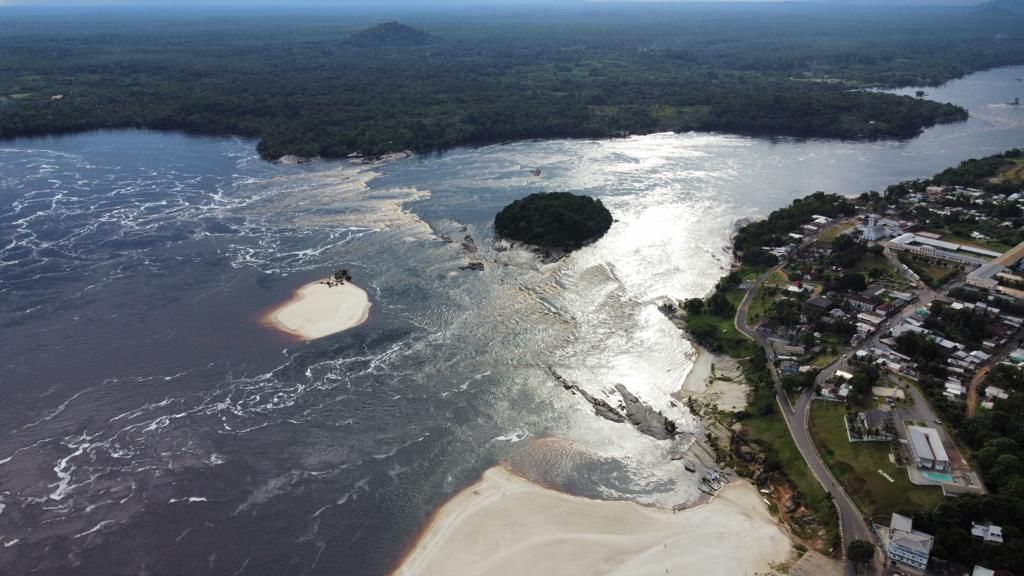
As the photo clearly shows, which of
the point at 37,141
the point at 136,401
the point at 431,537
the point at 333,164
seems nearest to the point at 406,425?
the point at 431,537

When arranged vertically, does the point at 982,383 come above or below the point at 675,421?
above

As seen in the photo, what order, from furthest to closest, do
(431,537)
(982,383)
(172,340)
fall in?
(172,340)
(982,383)
(431,537)

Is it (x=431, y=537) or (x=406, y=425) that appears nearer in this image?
(x=431, y=537)

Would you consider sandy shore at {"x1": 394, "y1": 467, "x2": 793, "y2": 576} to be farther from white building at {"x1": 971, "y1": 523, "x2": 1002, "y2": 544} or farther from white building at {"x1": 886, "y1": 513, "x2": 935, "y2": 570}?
white building at {"x1": 971, "y1": 523, "x2": 1002, "y2": 544}

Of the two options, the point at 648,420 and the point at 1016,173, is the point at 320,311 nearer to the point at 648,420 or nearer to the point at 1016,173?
the point at 648,420

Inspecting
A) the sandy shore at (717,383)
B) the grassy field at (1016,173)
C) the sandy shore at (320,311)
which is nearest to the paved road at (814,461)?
the sandy shore at (717,383)

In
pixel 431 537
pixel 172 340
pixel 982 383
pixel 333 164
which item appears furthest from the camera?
pixel 333 164

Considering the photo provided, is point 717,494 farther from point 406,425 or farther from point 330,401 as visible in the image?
point 330,401
